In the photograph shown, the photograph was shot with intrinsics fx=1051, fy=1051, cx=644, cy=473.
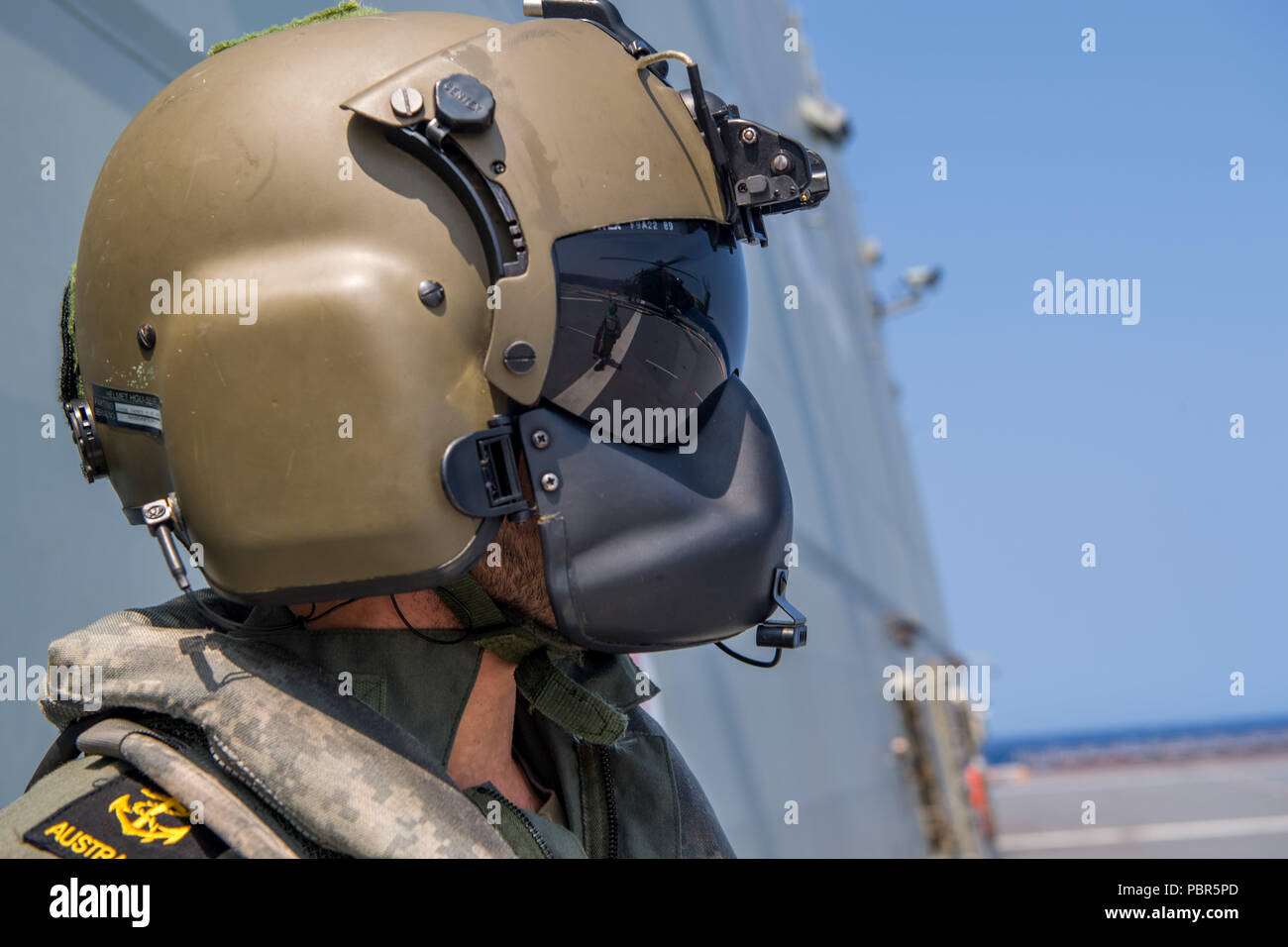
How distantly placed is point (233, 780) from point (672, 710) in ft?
6.73

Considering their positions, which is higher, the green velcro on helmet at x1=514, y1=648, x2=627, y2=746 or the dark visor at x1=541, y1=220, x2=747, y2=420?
the dark visor at x1=541, y1=220, x2=747, y2=420

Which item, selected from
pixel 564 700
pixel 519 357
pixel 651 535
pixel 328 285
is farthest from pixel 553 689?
pixel 328 285

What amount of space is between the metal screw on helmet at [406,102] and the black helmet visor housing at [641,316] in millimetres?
181

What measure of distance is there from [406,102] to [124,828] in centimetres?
69

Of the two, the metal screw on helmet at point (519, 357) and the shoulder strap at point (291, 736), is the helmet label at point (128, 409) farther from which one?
the metal screw on helmet at point (519, 357)

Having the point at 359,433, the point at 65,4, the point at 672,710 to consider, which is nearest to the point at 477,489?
the point at 359,433

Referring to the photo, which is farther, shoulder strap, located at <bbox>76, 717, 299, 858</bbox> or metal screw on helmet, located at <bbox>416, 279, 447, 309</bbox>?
metal screw on helmet, located at <bbox>416, 279, 447, 309</bbox>

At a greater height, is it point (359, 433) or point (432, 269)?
point (432, 269)

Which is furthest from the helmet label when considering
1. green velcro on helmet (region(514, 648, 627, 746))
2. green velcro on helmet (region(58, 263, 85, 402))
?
green velcro on helmet (region(514, 648, 627, 746))

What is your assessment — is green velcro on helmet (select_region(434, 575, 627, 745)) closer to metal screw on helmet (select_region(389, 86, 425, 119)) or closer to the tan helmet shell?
the tan helmet shell

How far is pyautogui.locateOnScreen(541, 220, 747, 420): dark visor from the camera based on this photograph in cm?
103
